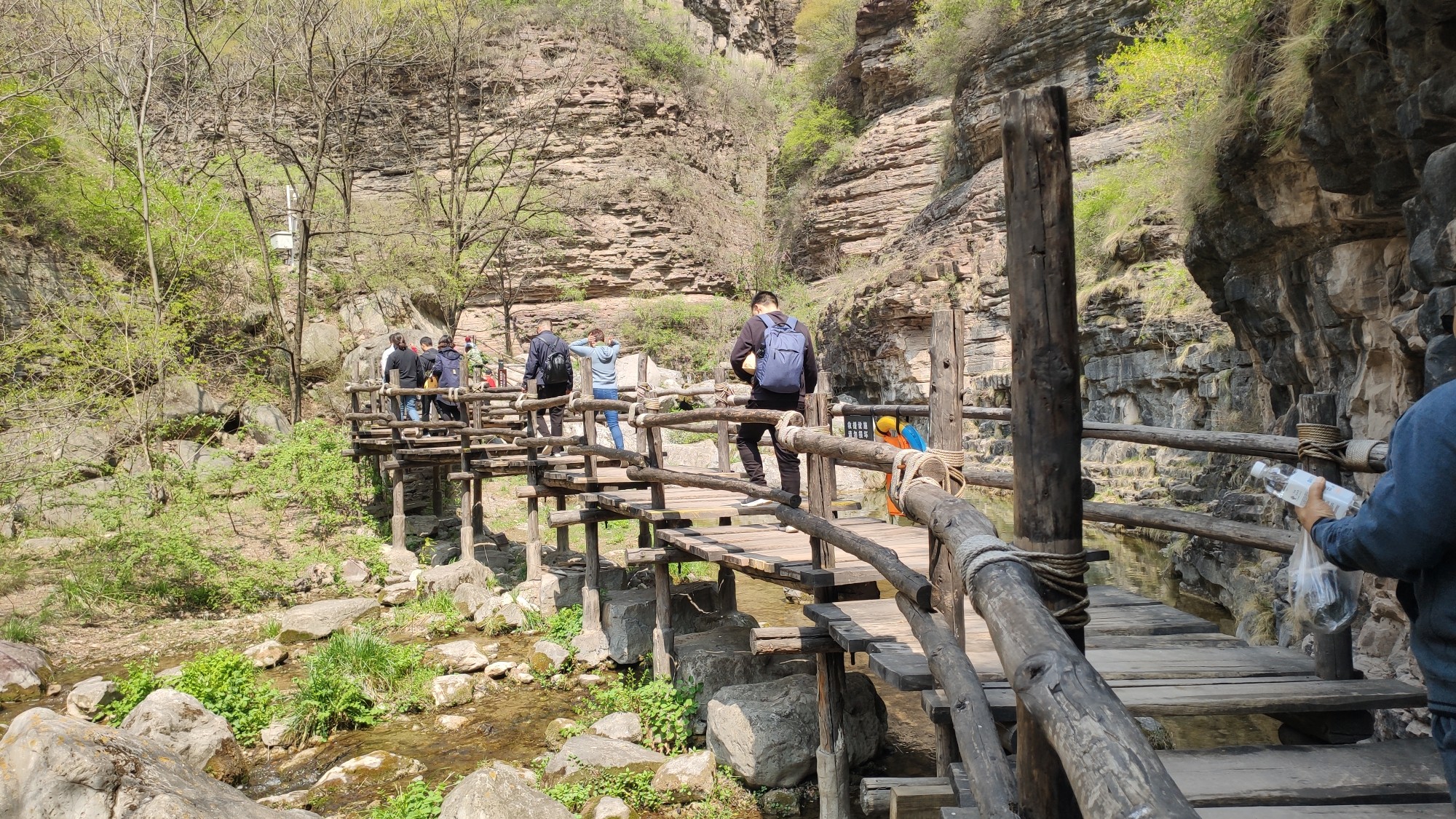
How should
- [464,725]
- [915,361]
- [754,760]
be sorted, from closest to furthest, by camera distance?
[754,760] < [464,725] < [915,361]

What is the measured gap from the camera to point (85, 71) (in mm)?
18031

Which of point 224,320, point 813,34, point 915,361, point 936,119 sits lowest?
point 915,361

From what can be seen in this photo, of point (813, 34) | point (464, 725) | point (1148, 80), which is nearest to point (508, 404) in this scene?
point (464, 725)

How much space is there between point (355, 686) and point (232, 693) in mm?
1041

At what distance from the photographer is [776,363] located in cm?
663

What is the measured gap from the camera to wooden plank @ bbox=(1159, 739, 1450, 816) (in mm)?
2744

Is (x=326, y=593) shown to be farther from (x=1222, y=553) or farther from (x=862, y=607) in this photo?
(x=1222, y=553)

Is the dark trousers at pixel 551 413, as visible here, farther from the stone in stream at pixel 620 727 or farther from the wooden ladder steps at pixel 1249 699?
the wooden ladder steps at pixel 1249 699

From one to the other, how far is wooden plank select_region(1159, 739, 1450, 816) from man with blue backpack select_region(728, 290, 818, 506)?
12.3 ft

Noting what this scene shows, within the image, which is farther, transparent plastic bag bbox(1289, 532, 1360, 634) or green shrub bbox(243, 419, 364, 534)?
green shrub bbox(243, 419, 364, 534)

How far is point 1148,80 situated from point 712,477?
1302 cm

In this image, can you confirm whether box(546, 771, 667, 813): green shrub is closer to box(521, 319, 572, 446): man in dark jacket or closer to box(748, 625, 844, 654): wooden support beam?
box(748, 625, 844, 654): wooden support beam

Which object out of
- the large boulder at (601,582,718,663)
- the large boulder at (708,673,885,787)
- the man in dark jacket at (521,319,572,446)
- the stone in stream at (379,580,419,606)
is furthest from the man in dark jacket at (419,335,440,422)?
the large boulder at (708,673,885,787)

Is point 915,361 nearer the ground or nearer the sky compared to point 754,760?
nearer the sky
